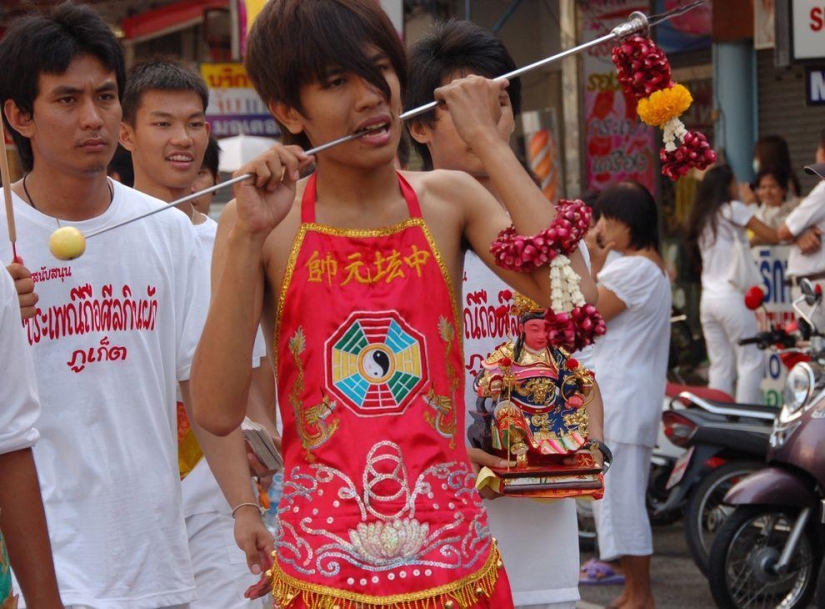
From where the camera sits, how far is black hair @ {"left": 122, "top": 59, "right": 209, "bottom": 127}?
19.3 feet

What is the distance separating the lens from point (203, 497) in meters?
4.93

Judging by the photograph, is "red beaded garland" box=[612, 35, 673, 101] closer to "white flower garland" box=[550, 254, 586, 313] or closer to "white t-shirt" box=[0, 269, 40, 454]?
"white flower garland" box=[550, 254, 586, 313]

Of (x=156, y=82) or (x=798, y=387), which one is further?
(x=798, y=387)

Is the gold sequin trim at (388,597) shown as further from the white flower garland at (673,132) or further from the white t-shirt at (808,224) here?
the white t-shirt at (808,224)

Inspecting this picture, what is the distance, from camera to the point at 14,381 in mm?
3088

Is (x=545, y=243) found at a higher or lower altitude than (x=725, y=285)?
higher

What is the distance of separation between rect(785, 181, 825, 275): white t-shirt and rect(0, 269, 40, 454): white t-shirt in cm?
761

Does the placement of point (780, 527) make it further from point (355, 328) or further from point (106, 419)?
point (355, 328)

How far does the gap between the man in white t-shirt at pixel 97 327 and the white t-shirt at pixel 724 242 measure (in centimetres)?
744

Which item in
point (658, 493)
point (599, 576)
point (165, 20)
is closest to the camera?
point (599, 576)

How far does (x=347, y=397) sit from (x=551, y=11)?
11.5 m

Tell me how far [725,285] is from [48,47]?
7.77 meters

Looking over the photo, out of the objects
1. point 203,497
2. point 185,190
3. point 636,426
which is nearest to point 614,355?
point 636,426

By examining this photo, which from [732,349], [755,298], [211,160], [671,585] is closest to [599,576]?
[671,585]
